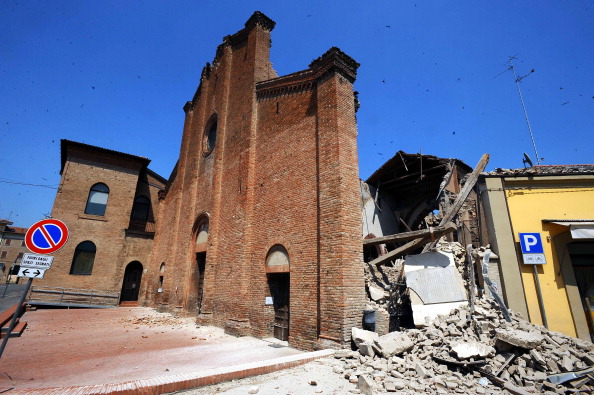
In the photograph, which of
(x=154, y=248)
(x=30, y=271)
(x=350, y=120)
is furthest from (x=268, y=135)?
(x=154, y=248)

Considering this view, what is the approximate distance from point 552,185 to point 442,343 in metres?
5.98

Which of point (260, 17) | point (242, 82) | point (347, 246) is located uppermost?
point (260, 17)

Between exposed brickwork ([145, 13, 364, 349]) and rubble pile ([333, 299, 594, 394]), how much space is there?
1184 mm

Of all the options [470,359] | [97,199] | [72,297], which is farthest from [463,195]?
[97,199]

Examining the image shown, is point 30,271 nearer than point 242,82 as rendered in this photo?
Yes

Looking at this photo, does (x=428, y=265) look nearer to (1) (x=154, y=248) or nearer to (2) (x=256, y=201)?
(2) (x=256, y=201)

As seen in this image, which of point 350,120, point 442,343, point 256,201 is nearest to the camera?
point 442,343

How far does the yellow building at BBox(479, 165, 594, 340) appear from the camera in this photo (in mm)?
6926

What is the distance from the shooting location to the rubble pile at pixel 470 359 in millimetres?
4168

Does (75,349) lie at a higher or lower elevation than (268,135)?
lower

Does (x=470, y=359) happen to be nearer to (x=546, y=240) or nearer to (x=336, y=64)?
(x=546, y=240)

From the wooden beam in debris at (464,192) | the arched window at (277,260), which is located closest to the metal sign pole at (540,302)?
the wooden beam in debris at (464,192)

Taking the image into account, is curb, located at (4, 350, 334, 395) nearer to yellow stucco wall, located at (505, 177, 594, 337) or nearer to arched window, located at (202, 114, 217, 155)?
yellow stucco wall, located at (505, 177, 594, 337)

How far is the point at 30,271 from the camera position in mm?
4363
